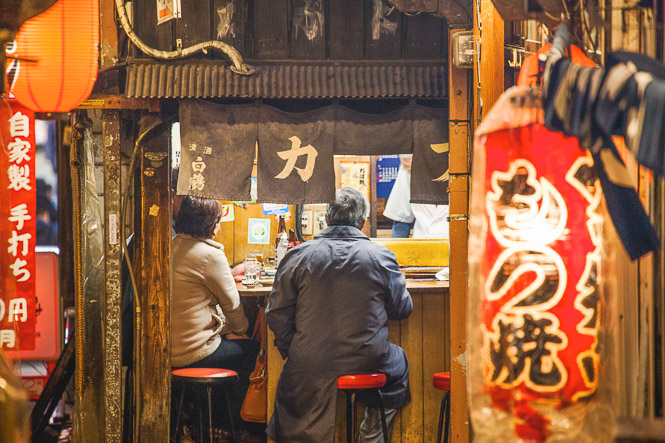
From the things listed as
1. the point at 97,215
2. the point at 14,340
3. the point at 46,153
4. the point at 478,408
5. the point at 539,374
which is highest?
the point at 46,153

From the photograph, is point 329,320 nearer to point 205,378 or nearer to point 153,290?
point 205,378

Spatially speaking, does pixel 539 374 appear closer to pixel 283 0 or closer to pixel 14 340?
pixel 283 0

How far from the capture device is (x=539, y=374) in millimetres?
2396

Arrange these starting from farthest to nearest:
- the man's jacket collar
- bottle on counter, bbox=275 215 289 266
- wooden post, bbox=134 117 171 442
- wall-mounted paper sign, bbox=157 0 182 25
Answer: bottle on counter, bbox=275 215 289 266
wooden post, bbox=134 117 171 442
the man's jacket collar
wall-mounted paper sign, bbox=157 0 182 25

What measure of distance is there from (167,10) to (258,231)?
12.6 feet

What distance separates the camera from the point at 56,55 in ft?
17.3

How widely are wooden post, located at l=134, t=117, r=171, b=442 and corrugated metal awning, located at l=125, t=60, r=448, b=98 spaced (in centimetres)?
64

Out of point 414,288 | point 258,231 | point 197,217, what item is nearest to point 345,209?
point 414,288

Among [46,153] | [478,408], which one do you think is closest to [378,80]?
[478,408]

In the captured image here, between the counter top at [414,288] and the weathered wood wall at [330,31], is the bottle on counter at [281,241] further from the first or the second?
the weathered wood wall at [330,31]

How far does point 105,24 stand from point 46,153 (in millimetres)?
3252

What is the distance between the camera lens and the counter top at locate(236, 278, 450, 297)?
6520 mm

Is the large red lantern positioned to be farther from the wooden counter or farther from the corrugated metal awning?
the wooden counter

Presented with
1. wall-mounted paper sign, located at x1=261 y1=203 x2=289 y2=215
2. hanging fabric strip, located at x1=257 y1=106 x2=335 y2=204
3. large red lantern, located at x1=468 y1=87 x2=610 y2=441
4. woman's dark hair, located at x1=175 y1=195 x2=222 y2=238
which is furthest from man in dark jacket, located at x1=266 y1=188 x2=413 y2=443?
large red lantern, located at x1=468 y1=87 x2=610 y2=441
